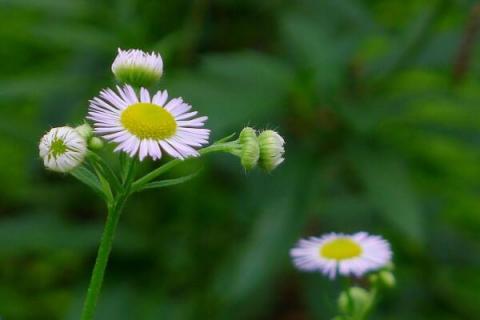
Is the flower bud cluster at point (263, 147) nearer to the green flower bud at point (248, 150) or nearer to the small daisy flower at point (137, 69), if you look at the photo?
the green flower bud at point (248, 150)

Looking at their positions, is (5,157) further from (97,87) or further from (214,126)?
(214,126)

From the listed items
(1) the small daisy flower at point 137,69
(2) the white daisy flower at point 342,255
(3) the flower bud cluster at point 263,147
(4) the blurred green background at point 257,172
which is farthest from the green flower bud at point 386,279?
(4) the blurred green background at point 257,172

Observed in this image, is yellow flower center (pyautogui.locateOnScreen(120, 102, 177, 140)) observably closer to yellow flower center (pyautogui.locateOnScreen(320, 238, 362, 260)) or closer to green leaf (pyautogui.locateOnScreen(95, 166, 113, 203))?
green leaf (pyautogui.locateOnScreen(95, 166, 113, 203))

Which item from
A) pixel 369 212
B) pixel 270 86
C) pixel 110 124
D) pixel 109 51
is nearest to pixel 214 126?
pixel 270 86

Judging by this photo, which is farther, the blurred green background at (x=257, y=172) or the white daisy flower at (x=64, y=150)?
the blurred green background at (x=257, y=172)

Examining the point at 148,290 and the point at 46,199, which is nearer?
the point at 148,290

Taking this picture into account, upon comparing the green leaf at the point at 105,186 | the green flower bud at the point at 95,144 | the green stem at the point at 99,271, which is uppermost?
the green flower bud at the point at 95,144
